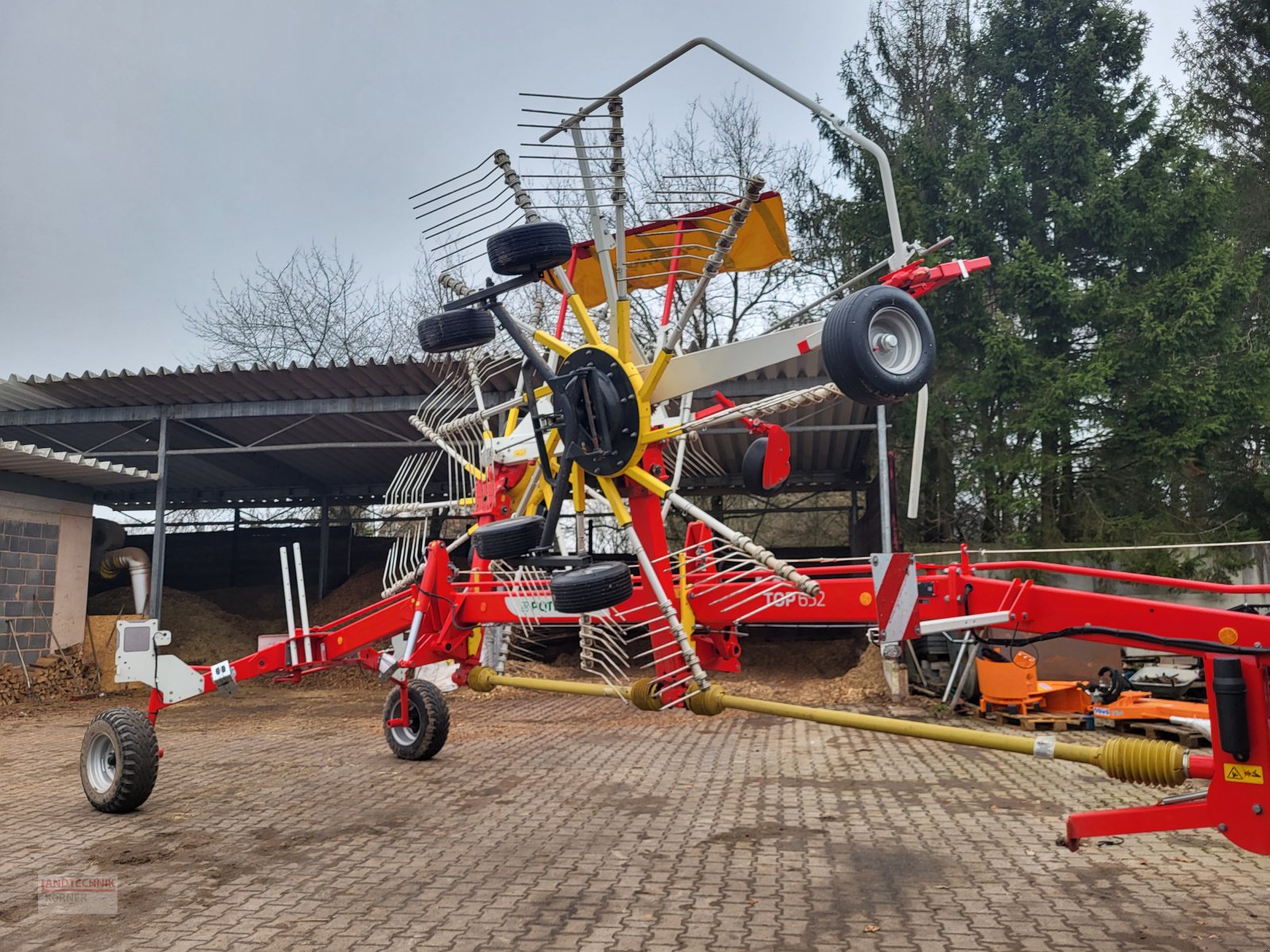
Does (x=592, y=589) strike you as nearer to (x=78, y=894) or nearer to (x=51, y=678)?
(x=78, y=894)

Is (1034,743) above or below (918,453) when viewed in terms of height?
below

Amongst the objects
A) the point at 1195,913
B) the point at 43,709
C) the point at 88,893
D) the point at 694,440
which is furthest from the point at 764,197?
the point at 43,709

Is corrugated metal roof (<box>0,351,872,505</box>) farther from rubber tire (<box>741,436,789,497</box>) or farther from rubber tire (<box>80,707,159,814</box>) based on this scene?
rubber tire (<box>80,707,159,814</box>)

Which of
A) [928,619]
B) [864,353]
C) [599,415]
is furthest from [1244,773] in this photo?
[599,415]

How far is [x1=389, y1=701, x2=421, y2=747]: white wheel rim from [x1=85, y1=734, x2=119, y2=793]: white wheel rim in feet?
7.30

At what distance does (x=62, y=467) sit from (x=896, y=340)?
14.1 meters

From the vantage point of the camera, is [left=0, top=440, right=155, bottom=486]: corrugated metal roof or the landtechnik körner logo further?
[left=0, top=440, right=155, bottom=486]: corrugated metal roof

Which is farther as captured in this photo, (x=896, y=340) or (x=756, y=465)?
(x=756, y=465)

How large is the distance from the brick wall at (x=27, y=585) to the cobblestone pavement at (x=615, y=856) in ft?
18.7

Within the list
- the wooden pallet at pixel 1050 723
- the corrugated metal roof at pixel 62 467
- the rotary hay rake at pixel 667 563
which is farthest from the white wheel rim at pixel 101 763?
the wooden pallet at pixel 1050 723

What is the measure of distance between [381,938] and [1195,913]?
3.75 m

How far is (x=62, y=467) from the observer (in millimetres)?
14656

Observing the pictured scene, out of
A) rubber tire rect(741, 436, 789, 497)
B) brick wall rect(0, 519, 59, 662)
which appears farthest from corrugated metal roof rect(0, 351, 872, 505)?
rubber tire rect(741, 436, 789, 497)

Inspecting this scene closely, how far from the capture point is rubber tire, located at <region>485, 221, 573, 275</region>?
15.7ft
